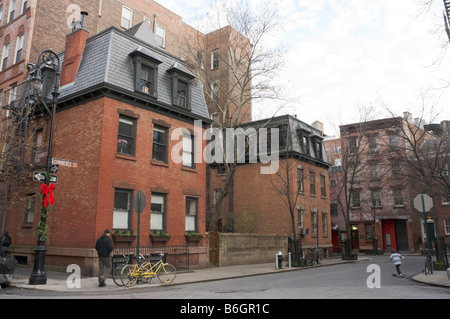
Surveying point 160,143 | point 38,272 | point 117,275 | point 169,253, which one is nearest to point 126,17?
point 160,143

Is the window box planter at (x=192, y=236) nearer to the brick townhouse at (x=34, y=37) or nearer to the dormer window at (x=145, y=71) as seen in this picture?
the brick townhouse at (x=34, y=37)

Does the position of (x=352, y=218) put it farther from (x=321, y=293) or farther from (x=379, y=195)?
(x=321, y=293)

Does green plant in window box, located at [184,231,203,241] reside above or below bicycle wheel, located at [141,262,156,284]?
above

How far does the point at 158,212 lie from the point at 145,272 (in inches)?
246

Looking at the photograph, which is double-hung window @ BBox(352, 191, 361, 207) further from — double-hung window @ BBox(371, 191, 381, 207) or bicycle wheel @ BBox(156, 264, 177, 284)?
bicycle wheel @ BBox(156, 264, 177, 284)

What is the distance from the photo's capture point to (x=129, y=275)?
537 inches

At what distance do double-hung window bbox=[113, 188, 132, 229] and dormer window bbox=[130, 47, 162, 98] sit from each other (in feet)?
17.8

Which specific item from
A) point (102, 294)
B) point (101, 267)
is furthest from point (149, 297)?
point (101, 267)

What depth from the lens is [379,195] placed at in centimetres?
4856

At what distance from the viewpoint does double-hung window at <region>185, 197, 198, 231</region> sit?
869 inches

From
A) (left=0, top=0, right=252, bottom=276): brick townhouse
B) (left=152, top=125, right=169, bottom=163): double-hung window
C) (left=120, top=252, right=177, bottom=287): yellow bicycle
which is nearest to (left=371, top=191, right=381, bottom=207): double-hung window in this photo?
(left=0, top=0, right=252, bottom=276): brick townhouse

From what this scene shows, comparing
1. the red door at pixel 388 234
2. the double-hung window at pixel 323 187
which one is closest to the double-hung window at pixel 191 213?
the double-hung window at pixel 323 187

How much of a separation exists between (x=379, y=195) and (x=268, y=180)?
23592 millimetres

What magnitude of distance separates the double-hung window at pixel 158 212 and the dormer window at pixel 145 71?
5560mm
